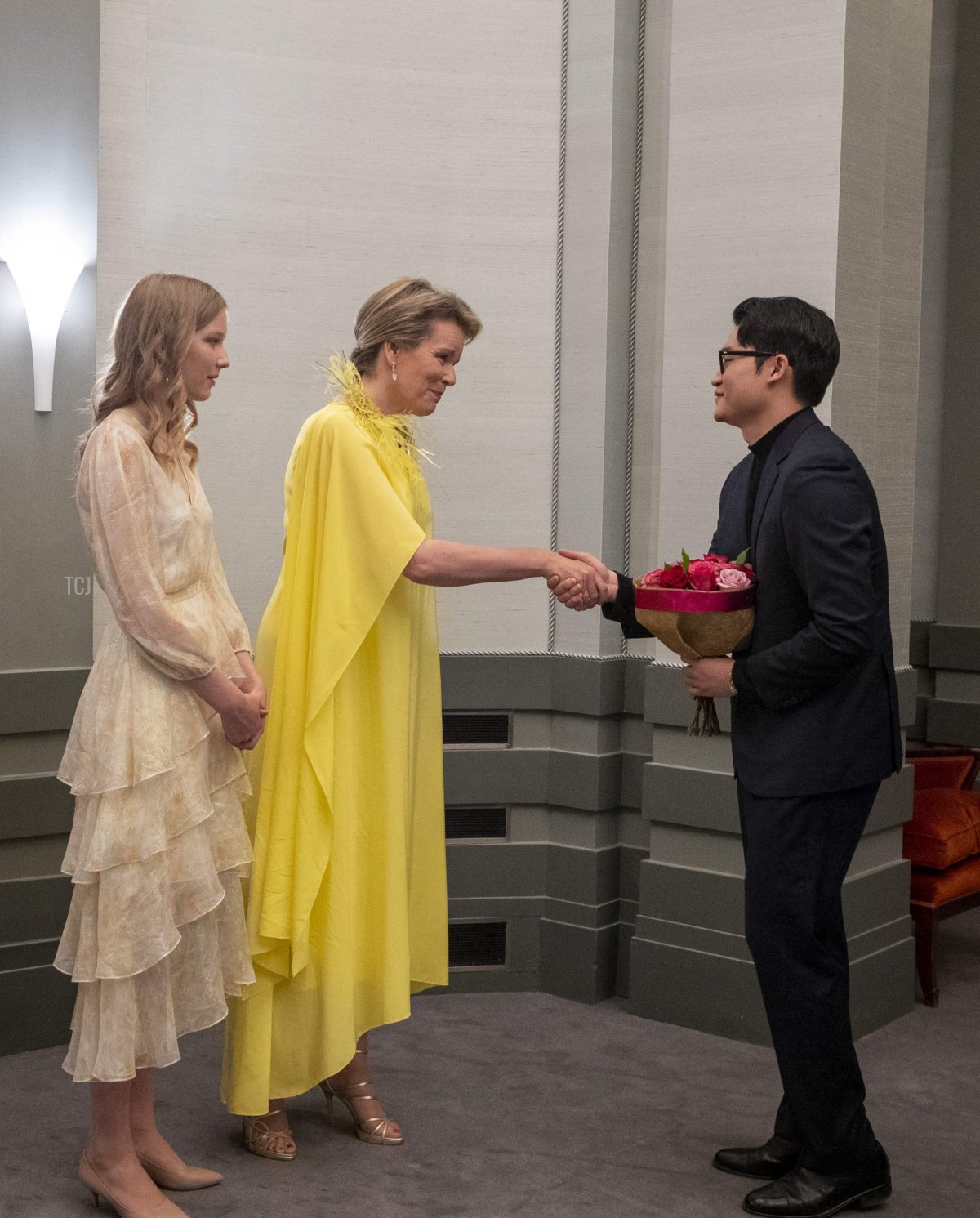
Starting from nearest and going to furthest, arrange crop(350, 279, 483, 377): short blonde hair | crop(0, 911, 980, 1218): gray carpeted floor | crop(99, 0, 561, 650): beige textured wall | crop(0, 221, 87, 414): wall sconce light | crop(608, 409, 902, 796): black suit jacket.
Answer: crop(608, 409, 902, 796): black suit jacket → crop(0, 911, 980, 1218): gray carpeted floor → crop(350, 279, 483, 377): short blonde hair → crop(0, 221, 87, 414): wall sconce light → crop(99, 0, 561, 650): beige textured wall

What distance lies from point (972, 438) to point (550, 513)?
2.35 metres

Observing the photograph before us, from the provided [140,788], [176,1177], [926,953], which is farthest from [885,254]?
[176,1177]

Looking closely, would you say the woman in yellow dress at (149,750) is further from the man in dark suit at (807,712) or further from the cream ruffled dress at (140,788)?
the man in dark suit at (807,712)

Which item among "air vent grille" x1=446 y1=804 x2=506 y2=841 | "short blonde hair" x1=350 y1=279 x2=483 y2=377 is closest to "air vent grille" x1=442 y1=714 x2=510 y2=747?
"air vent grille" x1=446 y1=804 x2=506 y2=841

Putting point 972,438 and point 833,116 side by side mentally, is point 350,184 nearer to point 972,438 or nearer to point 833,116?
point 833,116

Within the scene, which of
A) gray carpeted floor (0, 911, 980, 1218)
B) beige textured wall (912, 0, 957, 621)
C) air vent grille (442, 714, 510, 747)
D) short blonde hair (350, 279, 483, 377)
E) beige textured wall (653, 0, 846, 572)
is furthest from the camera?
beige textured wall (912, 0, 957, 621)

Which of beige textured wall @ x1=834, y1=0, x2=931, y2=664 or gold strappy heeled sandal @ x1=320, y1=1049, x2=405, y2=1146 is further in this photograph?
beige textured wall @ x1=834, y1=0, x2=931, y2=664

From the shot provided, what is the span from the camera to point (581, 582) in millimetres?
3131

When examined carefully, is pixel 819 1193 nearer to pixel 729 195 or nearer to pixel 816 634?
pixel 816 634

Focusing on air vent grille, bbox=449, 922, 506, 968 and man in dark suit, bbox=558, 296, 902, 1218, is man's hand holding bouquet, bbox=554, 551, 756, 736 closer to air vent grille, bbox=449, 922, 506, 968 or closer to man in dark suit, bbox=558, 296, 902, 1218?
man in dark suit, bbox=558, 296, 902, 1218

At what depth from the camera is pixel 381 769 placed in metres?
3.03

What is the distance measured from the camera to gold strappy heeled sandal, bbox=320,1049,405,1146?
10.3 feet

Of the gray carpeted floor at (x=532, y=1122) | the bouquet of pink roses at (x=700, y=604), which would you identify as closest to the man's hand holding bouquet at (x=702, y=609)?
the bouquet of pink roses at (x=700, y=604)

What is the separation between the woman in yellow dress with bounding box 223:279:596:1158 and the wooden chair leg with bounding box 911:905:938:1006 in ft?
5.63
